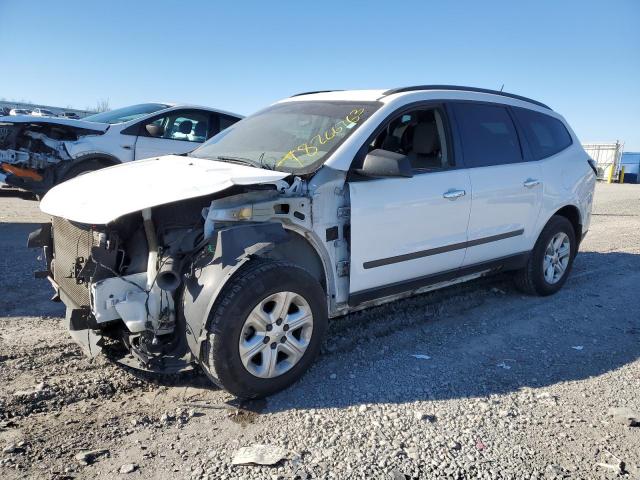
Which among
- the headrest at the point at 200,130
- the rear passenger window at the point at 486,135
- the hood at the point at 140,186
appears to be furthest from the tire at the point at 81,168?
the rear passenger window at the point at 486,135

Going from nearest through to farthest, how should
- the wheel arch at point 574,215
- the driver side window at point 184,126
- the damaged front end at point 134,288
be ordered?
the damaged front end at point 134,288, the wheel arch at point 574,215, the driver side window at point 184,126

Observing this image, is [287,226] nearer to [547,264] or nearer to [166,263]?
[166,263]

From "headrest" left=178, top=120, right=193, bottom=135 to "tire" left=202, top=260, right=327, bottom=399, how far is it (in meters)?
A: 6.45

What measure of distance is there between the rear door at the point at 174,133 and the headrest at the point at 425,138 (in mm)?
5174

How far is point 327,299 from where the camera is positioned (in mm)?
3559

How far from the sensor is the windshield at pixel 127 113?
8641mm

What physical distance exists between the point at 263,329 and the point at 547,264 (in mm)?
3433

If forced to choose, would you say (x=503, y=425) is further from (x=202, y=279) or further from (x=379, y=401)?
(x=202, y=279)

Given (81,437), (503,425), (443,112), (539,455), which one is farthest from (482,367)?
(81,437)

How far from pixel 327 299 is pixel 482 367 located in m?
1.20

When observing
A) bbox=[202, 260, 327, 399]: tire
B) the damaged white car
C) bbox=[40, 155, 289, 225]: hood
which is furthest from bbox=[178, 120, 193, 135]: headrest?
bbox=[202, 260, 327, 399]: tire

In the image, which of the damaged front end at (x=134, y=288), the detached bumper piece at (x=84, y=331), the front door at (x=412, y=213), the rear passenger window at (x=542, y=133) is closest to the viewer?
the damaged front end at (x=134, y=288)

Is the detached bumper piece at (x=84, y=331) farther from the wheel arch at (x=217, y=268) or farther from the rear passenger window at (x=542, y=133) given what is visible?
the rear passenger window at (x=542, y=133)

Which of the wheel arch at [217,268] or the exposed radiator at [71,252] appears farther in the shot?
the exposed radiator at [71,252]
